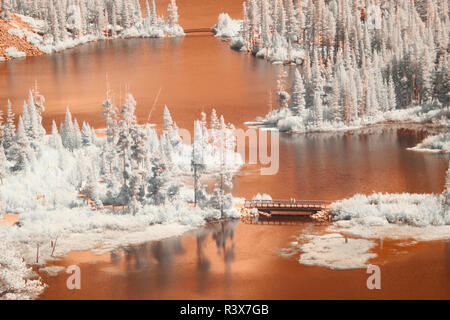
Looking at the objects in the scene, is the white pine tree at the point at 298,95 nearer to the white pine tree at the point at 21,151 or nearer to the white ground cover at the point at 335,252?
the white pine tree at the point at 21,151

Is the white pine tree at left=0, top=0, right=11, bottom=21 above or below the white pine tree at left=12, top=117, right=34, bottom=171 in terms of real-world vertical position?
above

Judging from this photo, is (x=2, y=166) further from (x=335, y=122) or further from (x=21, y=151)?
(x=335, y=122)

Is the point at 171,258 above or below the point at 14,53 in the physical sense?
below

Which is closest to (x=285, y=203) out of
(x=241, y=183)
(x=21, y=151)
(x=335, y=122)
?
(x=241, y=183)

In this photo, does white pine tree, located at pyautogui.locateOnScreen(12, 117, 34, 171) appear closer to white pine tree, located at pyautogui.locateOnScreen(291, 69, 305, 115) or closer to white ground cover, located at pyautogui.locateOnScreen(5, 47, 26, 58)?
white pine tree, located at pyautogui.locateOnScreen(291, 69, 305, 115)

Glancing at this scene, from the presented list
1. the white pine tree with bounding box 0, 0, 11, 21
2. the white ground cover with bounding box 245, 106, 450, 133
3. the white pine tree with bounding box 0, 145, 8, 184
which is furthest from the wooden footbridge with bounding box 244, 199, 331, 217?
the white pine tree with bounding box 0, 0, 11, 21

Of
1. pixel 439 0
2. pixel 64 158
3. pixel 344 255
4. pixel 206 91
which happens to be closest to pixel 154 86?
pixel 206 91

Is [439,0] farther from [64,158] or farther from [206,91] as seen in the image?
[64,158]
